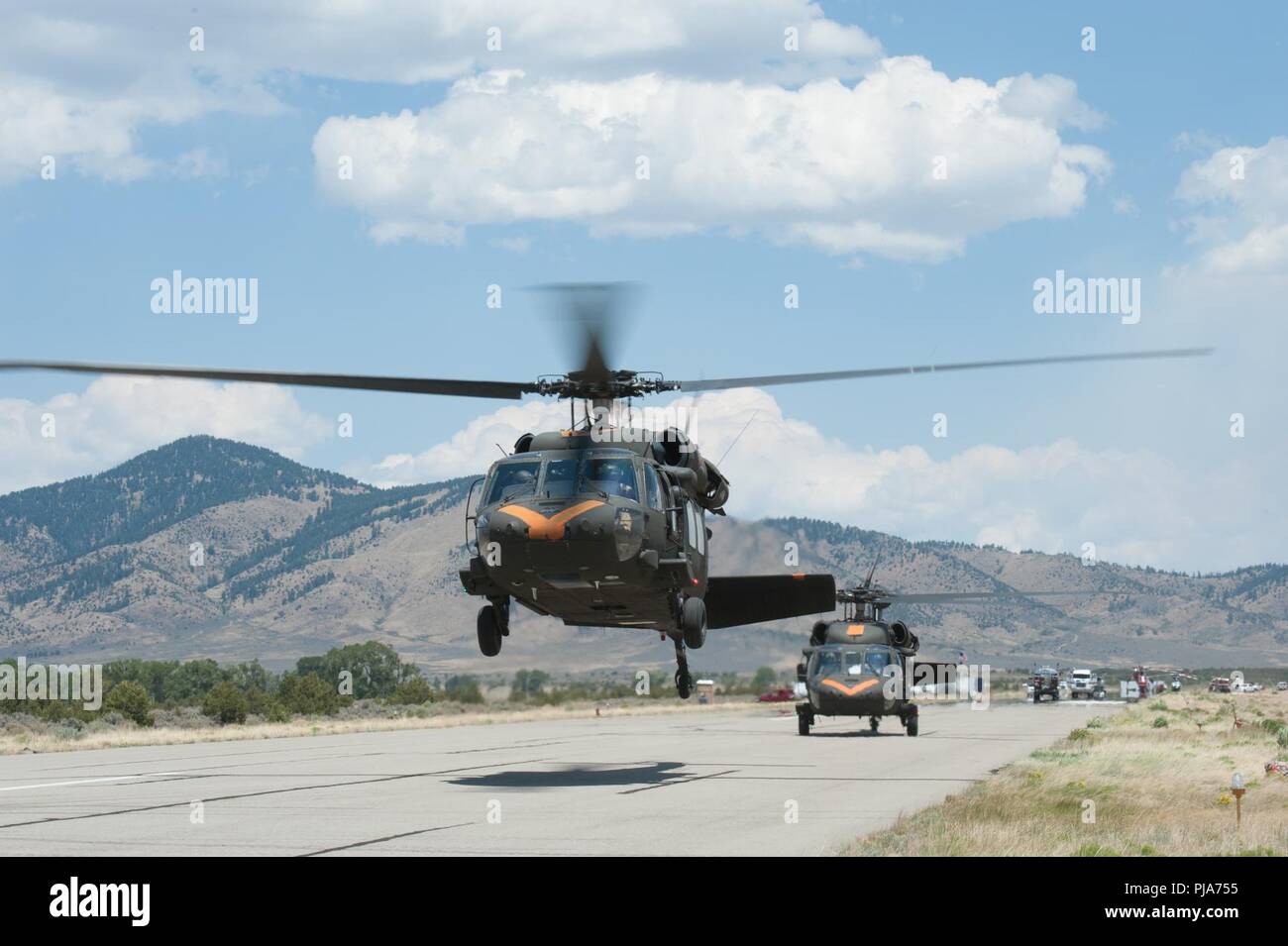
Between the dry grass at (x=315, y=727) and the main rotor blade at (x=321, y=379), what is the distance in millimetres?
22613

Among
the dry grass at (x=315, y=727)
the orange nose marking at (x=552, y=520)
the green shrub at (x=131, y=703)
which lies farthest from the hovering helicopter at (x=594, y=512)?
the green shrub at (x=131, y=703)

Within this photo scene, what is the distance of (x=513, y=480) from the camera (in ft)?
75.6

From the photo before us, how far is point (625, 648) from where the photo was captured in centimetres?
18650

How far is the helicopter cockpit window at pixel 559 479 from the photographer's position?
2244 centimetres

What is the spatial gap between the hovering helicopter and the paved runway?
302cm

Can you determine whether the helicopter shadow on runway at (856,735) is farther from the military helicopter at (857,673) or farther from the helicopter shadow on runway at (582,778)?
the helicopter shadow on runway at (582,778)

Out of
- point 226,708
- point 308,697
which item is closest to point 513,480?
point 226,708

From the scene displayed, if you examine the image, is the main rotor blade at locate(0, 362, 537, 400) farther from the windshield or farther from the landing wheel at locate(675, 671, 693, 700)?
the windshield

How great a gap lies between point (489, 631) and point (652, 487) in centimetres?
370
